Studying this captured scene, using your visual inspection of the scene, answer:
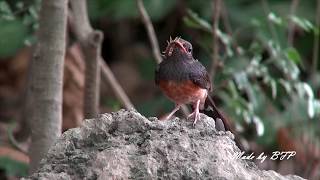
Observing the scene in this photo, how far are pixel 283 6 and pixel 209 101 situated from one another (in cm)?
317

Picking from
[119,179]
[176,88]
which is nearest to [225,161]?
[119,179]

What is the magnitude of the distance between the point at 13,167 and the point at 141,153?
243 cm

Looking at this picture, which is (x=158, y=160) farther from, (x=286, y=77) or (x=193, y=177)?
(x=286, y=77)

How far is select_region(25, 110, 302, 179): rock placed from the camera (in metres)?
2.80

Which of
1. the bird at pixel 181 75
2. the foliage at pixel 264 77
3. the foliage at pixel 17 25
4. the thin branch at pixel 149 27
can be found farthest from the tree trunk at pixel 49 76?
the thin branch at pixel 149 27

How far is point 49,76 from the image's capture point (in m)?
4.20

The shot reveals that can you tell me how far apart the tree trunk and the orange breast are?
0.66 m

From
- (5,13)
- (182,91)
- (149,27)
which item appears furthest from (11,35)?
(182,91)

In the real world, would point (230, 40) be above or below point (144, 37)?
below

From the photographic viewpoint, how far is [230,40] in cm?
538

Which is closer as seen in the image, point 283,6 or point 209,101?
point 209,101

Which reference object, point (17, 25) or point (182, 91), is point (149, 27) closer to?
point (17, 25)

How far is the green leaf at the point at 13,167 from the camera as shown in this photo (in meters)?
5.12

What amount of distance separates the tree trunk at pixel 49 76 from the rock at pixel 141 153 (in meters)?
1.22
